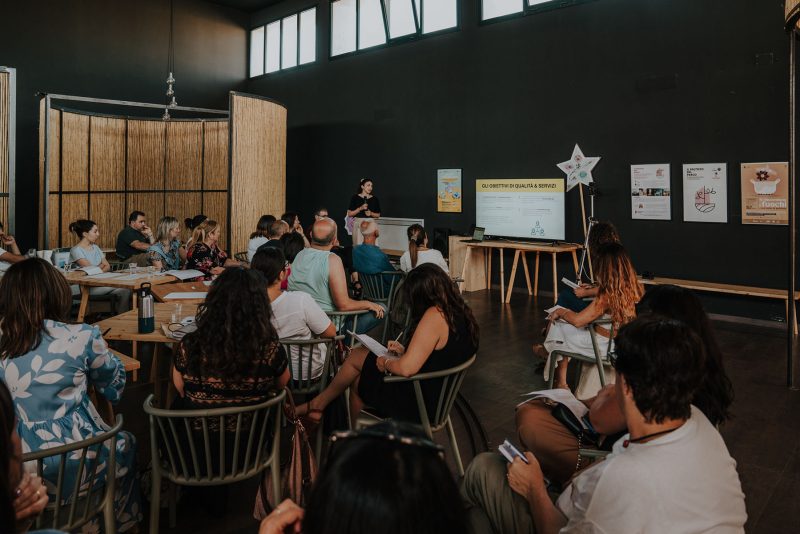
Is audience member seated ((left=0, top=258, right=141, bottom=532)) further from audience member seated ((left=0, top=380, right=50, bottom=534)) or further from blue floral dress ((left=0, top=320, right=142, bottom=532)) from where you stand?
audience member seated ((left=0, top=380, right=50, bottom=534))

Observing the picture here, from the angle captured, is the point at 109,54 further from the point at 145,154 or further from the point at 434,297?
the point at 434,297

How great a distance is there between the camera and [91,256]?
589 centimetres

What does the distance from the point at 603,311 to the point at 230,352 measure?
2328mm

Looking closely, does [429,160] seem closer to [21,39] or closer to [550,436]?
[21,39]

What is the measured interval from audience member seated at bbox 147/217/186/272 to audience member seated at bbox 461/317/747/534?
5.20 meters

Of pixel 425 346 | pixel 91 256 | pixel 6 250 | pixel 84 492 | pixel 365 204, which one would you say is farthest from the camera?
pixel 365 204

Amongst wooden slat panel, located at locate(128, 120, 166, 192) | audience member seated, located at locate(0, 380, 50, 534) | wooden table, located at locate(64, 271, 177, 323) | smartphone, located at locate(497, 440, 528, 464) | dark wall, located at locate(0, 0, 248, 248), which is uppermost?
dark wall, located at locate(0, 0, 248, 248)

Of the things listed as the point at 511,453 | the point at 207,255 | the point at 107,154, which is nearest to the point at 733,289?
the point at 207,255

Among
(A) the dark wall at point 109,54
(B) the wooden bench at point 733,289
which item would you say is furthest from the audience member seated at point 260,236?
(A) the dark wall at point 109,54

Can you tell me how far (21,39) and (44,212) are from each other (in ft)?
14.2

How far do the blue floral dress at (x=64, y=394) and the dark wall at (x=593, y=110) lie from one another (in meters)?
6.86

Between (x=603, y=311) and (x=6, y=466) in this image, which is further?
(x=603, y=311)

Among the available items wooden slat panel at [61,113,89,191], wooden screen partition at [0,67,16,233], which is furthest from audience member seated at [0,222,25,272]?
wooden slat panel at [61,113,89,191]

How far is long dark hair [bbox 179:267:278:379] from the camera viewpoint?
2.17 m
